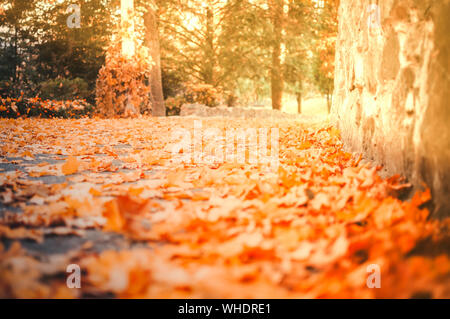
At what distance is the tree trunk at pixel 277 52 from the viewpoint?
14.4 m

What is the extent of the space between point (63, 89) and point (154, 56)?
128 inches

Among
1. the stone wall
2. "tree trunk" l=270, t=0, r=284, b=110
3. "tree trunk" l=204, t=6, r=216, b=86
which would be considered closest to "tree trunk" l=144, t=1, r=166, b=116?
"tree trunk" l=204, t=6, r=216, b=86

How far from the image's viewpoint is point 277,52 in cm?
1542

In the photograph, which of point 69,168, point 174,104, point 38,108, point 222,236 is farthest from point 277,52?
point 222,236

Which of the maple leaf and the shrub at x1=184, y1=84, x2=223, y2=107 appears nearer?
the maple leaf

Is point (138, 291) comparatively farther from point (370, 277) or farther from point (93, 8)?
point (93, 8)

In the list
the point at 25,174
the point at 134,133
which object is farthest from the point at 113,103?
the point at 25,174

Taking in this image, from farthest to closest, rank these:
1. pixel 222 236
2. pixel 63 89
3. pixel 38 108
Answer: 1. pixel 63 89
2. pixel 38 108
3. pixel 222 236

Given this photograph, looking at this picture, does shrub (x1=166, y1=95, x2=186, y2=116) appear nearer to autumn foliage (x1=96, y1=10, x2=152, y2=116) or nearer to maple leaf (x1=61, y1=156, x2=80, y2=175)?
autumn foliage (x1=96, y1=10, x2=152, y2=116)

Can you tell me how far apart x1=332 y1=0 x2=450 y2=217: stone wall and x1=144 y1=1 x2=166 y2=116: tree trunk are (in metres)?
9.53

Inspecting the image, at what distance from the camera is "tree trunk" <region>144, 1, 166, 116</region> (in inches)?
472

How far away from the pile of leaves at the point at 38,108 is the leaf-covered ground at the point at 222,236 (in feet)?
23.5

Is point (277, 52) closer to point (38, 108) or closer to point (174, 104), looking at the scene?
point (174, 104)

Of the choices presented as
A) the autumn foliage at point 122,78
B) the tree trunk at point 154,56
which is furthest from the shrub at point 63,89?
the tree trunk at point 154,56
